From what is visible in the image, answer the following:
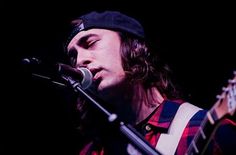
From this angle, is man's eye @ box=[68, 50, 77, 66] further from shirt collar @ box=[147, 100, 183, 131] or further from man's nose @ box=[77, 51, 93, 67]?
shirt collar @ box=[147, 100, 183, 131]

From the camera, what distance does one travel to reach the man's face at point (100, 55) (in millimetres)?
2006

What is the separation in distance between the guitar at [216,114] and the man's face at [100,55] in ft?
3.12

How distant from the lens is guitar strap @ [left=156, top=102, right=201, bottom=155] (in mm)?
1790

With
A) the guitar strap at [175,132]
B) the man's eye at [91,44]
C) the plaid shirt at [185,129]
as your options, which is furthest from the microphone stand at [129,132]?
the man's eye at [91,44]

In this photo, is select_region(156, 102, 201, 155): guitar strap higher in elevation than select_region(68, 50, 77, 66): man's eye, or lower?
lower

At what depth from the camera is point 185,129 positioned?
182 cm

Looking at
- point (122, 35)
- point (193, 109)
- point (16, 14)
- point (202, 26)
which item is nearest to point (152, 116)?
point (193, 109)

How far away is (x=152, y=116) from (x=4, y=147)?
52.5 inches

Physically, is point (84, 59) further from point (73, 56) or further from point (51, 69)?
point (51, 69)

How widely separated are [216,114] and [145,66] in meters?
1.38

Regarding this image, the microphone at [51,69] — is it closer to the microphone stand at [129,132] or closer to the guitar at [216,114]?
the microphone stand at [129,132]

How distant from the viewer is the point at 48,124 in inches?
112

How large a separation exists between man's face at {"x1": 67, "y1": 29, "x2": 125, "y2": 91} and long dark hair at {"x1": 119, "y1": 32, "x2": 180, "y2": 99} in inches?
2.6

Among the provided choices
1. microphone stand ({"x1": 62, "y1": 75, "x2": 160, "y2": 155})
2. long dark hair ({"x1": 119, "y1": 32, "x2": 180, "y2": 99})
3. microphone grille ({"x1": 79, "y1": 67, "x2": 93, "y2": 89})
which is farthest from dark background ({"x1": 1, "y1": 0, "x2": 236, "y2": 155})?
microphone stand ({"x1": 62, "y1": 75, "x2": 160, "y2": 155})
